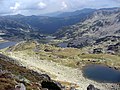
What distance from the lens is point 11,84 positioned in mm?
52000

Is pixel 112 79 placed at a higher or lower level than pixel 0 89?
lower

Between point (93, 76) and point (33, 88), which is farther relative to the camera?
point (93, 76)

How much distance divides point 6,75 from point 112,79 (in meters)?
130

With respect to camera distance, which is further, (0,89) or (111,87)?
(111,87)

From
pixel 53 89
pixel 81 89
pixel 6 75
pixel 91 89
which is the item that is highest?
pixel 6 75

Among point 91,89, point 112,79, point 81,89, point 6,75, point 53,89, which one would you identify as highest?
point 6,75

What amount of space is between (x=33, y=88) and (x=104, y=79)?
134104 millimetres

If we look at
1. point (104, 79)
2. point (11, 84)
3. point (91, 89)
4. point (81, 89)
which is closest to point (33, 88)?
point (11, 84)

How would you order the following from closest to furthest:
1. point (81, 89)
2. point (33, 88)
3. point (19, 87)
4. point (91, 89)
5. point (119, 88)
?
point (19, 87)
point (33, 88)
point (91, 89)
point (81, 89)
point (119, 88)

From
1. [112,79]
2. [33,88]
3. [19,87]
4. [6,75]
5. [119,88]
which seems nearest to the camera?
[19,87]

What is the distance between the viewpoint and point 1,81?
5391cm

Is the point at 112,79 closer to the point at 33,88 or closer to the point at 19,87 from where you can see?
the point at 33,88

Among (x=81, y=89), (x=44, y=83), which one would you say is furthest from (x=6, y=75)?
(x=81, y=89)

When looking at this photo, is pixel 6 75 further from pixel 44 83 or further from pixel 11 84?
pixel 11 84
